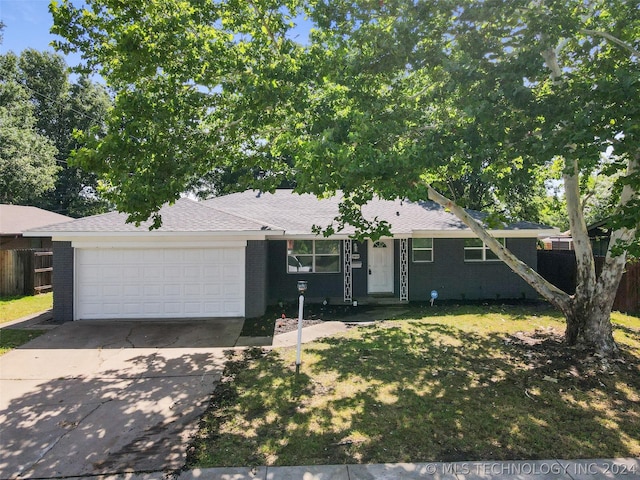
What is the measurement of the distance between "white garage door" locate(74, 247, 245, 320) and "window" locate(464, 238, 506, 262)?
8.43 metres

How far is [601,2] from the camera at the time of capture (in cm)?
752

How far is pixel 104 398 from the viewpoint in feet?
19.1

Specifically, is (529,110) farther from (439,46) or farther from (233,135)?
(233,135)

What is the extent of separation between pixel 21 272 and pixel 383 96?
50.6ft

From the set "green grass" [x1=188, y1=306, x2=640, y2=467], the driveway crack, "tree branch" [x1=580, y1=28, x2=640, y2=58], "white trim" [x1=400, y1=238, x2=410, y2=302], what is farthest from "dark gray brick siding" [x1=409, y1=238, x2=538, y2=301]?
the driveway crack

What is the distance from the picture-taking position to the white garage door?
11.0 meters

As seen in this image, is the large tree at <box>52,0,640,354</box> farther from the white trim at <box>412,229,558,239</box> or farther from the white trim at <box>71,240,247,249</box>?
the white trim at <box>412,229,558,239</box>

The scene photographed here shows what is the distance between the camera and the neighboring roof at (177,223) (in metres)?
10.7

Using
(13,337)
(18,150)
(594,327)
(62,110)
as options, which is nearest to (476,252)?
(594,327)

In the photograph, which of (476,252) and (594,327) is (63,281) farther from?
(476,252)

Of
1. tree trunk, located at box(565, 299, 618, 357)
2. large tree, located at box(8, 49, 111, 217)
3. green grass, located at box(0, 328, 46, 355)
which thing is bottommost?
green grass, located at box(0, 328, 46, 355)

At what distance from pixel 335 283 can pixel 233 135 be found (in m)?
7.02

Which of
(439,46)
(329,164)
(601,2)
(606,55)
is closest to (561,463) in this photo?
(329,164)

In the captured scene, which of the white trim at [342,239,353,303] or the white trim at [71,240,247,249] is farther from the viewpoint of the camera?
the white trim at [342,239,353,303]
